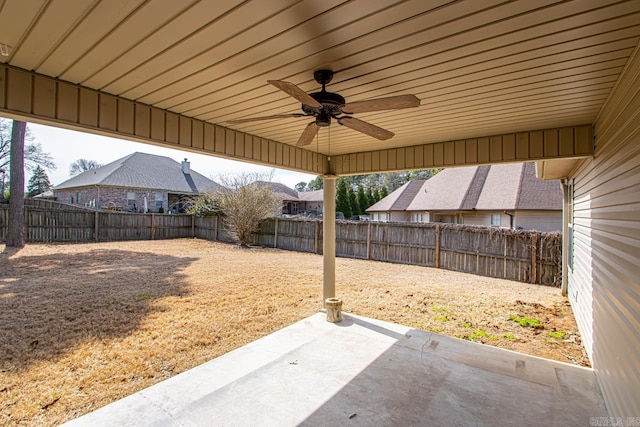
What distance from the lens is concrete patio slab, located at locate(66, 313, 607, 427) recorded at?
8.11ft

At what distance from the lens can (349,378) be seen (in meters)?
3.08

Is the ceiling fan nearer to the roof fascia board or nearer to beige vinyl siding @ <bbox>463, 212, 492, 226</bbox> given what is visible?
the roof fascia board

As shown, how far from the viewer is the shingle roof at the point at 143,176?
19938 millimetres

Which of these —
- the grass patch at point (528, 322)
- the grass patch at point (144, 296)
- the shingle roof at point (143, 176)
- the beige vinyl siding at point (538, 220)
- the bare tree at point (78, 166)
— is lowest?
the grass patch at point (528, 322)

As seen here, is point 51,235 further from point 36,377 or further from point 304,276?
point 36,377

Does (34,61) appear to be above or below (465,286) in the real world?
above

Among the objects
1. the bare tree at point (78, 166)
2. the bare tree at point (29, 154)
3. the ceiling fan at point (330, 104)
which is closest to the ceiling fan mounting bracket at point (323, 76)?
the ceiling fan at point (330, 104)

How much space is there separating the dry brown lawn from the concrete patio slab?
0.42 metres

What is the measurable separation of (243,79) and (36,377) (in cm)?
330

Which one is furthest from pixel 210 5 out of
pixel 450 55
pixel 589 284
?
pixel 589 284

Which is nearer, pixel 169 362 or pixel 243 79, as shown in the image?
pixel 243 79

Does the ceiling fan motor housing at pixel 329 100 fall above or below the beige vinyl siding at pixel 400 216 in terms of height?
above

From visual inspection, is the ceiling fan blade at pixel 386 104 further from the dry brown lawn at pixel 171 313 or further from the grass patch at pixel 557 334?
the grass patch at pixel 557 334

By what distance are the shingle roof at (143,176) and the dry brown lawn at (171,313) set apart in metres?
11.2
